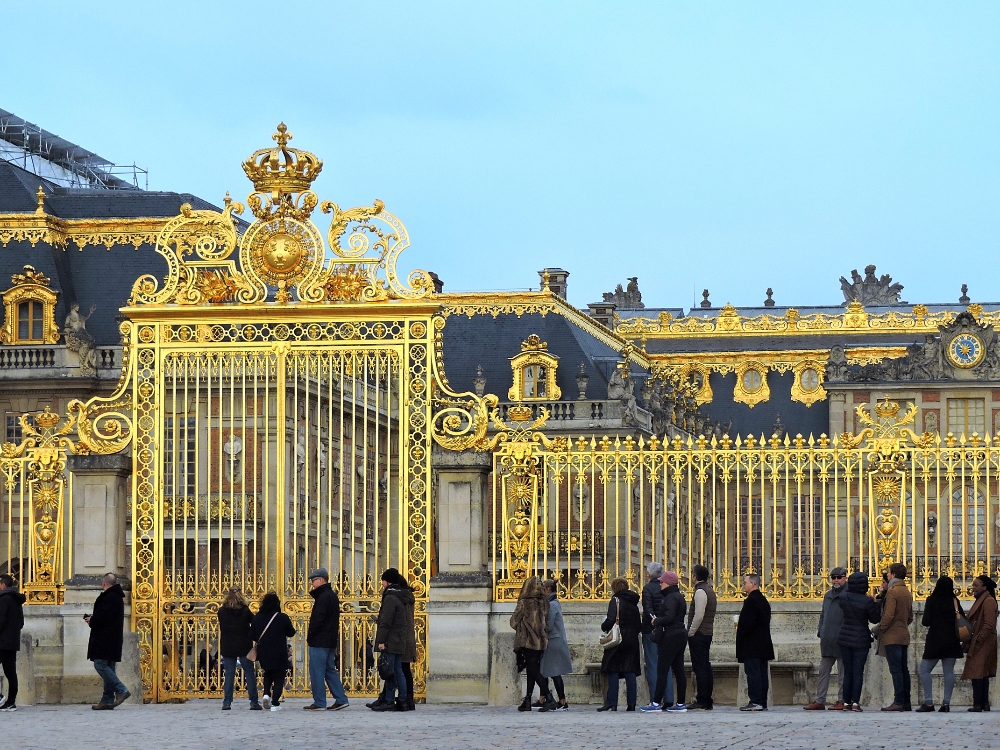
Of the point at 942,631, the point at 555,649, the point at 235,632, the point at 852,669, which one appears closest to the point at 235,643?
the point at 235,632

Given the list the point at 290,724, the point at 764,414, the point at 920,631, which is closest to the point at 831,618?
the point at 920,631

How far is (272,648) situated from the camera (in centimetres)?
2072

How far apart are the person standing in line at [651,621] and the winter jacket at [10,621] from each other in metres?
5.63

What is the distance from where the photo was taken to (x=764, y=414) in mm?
62969

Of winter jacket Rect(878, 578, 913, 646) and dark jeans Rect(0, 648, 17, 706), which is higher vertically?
winter jacket Rect(878, 578, 913, 646)

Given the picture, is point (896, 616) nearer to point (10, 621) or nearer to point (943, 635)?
point (943, 635)

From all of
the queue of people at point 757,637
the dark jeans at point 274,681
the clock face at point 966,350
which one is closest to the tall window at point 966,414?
the clock face at point 966,350

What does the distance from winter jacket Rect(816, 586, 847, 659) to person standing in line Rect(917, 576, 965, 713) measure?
0.75m

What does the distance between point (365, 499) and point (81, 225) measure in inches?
999

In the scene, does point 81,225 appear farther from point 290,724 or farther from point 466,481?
point 290,724

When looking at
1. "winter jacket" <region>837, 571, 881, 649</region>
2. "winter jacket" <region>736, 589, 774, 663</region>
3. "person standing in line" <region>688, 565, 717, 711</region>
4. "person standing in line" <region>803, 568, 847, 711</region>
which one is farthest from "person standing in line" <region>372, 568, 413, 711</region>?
"winter jacket" <region>837, 571, 881, 649</region>

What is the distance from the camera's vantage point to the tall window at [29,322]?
46237mm

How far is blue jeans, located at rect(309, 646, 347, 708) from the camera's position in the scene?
20.8 meters

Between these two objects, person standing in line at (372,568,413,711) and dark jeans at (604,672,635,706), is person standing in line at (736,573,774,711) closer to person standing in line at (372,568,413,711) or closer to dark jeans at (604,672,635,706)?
dark jeans at (604,672,635,706)
